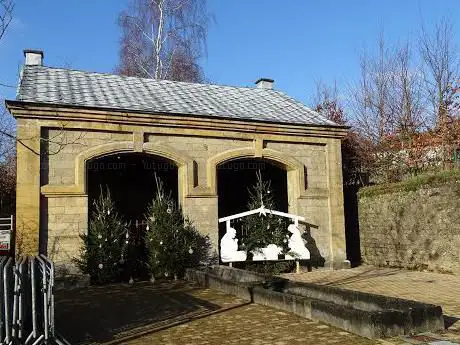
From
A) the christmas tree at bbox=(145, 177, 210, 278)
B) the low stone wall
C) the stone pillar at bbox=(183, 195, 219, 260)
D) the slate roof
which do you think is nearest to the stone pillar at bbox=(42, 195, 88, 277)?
the christmas tree at bbox=(145, 177, 210, 278)

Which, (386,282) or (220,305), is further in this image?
(386,282)

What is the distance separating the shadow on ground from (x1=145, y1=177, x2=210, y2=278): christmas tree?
2.21 ft

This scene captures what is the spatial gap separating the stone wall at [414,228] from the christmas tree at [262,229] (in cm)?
301

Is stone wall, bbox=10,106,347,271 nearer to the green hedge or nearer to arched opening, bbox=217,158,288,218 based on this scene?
A: the green hedge

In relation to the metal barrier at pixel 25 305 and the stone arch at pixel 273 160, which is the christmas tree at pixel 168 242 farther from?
the metal barrier at pixel 25 305

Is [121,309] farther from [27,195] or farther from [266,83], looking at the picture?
[266,83]

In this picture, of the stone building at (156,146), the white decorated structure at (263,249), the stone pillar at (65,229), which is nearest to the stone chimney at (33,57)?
the stone building at (156,146)

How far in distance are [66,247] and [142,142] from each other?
342 centimetres

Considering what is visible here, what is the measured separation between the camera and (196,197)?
1407cm

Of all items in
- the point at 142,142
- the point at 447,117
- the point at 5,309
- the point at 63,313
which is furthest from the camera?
the point at 447,117

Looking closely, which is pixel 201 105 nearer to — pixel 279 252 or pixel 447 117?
pixel 279 252

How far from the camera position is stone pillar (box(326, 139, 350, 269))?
1546 centimetres

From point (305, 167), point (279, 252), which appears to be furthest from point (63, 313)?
point (305, 167)

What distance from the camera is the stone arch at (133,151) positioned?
42.0 feet
